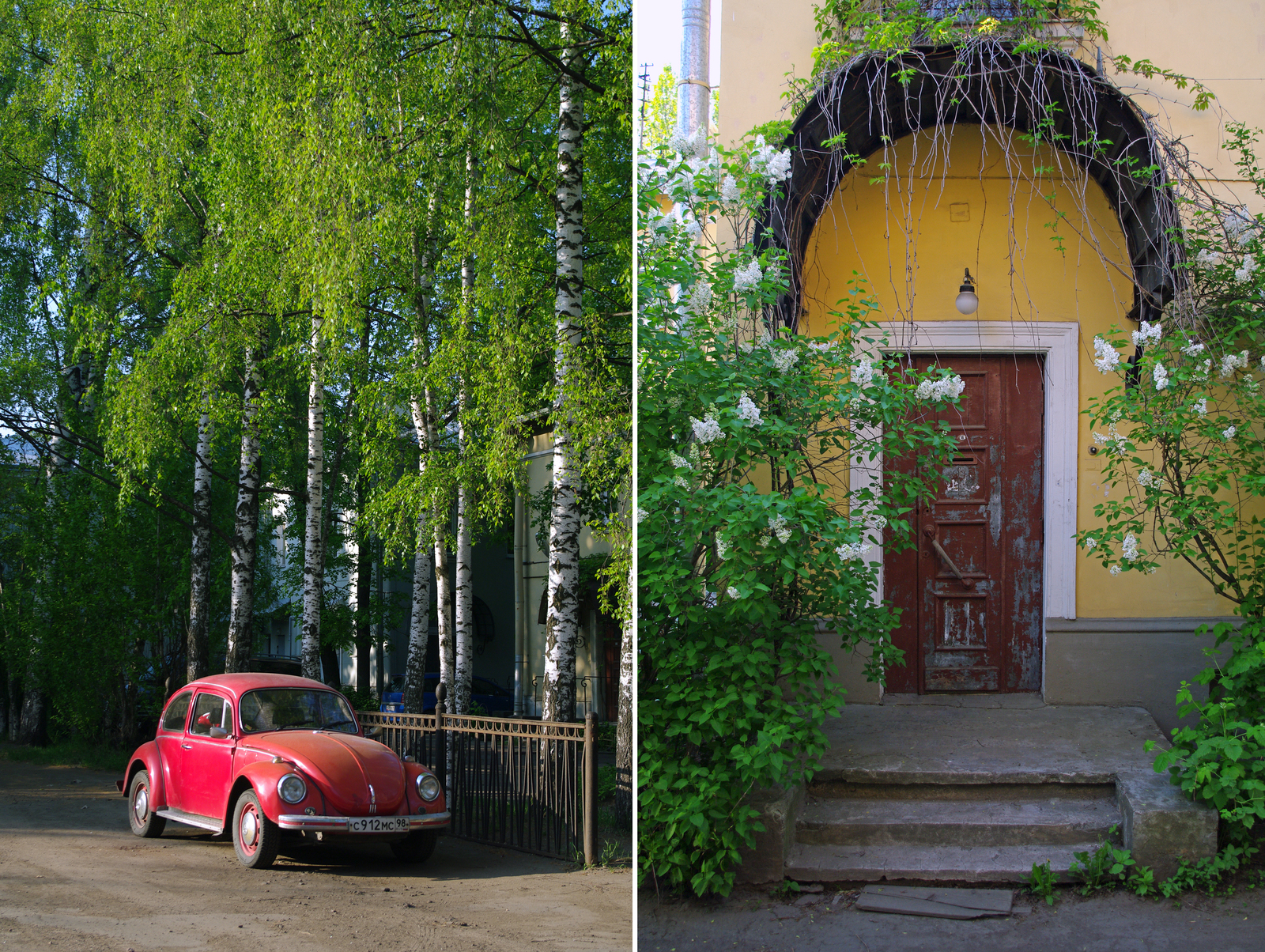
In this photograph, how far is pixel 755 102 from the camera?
4.06 m

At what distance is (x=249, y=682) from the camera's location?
2502mm

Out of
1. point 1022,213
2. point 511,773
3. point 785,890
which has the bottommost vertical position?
point 785,890

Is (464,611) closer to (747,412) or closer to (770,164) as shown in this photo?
(747,412)

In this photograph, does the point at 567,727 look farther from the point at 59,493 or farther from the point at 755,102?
the point at 755,102

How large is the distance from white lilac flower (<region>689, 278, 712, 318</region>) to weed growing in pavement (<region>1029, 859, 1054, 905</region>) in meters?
2.02

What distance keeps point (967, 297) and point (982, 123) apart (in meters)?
0.91

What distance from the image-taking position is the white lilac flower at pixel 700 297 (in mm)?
3123

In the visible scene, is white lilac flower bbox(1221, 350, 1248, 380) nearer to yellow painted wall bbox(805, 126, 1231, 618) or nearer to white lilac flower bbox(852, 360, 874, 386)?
yellow painted wall bbox(805, 126, 1231, 618)

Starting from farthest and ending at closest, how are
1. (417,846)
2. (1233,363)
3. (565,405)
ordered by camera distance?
(1233,363), (565,405), (417,846)

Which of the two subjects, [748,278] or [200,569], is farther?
[748,278]

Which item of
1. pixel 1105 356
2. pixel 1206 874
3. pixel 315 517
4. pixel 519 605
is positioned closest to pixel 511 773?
pixel 519 605

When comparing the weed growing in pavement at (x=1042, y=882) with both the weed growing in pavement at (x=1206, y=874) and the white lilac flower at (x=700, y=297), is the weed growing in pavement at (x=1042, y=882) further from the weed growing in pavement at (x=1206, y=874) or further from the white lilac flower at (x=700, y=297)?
the white lilac flower at (x=700, y=297)

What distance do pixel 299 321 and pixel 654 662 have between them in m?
1.51

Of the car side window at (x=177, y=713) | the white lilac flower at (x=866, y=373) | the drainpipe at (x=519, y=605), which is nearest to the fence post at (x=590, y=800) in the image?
the drainpipe at (x=519, y=605)
